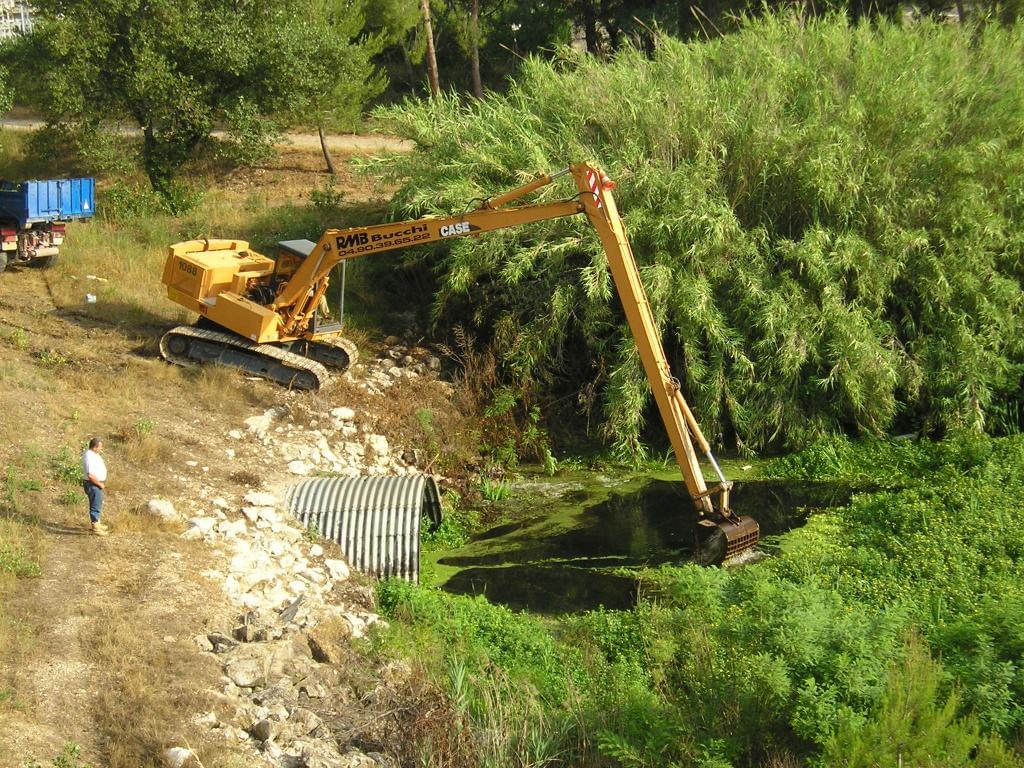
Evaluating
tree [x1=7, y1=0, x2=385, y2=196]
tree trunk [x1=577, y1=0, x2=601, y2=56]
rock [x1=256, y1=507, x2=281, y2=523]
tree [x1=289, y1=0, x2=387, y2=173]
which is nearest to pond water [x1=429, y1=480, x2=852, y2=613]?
rock [x1=256, y1=507, x2=281, y2=523]

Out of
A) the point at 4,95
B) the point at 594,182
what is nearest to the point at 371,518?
the point at 594,182

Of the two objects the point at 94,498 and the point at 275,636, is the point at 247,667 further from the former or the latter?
the point at 94,498

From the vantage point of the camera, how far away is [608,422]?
15086 mm

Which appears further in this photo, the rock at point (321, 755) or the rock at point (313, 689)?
the rock at point (313, 689)

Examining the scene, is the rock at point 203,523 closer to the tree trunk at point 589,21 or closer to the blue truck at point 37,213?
the blue truck at point 37,213

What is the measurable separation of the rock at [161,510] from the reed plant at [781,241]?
6152 millimetres

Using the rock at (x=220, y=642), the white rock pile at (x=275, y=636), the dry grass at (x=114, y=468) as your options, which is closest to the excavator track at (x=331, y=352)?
the dry grass at (x=114, y=468)

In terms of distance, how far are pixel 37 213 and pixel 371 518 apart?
1034 centimetres

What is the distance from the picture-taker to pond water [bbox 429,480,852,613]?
11625 mm

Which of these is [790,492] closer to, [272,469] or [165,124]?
[272,469]

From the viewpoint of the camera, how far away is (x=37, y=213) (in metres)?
18.0

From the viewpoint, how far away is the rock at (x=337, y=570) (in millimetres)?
10750

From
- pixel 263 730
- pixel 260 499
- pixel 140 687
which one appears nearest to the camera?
pixel 263 730

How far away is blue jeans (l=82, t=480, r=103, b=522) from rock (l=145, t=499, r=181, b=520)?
0.65m
